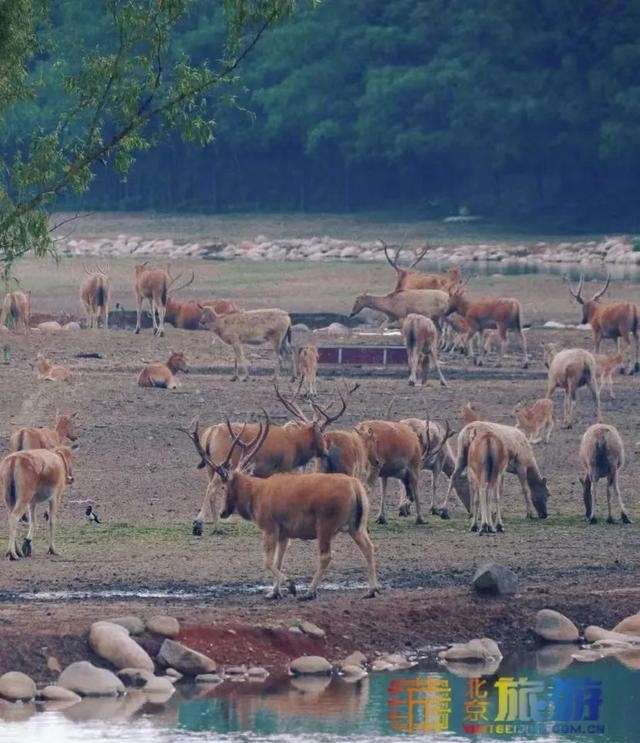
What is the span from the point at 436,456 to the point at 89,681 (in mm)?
6935

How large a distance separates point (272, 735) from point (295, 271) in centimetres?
3741

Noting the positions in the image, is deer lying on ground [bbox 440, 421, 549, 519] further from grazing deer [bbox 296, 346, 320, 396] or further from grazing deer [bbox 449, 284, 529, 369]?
grazing deer [bbox 449, 284, 529, 369]

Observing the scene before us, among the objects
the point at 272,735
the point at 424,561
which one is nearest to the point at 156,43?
the point at 424,561

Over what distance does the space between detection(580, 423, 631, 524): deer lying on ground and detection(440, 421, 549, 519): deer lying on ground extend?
1.40ft

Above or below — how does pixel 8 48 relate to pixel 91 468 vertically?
above

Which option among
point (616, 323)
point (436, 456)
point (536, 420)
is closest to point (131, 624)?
point (436, 456)

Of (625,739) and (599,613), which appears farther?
(599,613)

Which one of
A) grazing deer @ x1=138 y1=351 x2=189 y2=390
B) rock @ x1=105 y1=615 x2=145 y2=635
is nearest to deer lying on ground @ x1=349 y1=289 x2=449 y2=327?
grazing deer @ x1=138 y1=351 x2=189 y2=390

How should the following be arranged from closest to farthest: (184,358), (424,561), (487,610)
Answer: (487,610) < (424,561) < (184,358)

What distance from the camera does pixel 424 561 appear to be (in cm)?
1753

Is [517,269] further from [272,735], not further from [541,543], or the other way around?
[272,735]

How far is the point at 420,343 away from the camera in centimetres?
2898

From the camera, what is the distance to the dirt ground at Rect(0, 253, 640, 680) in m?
15.0

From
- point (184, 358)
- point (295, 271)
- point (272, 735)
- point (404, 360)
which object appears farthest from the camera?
point (295, 271)
